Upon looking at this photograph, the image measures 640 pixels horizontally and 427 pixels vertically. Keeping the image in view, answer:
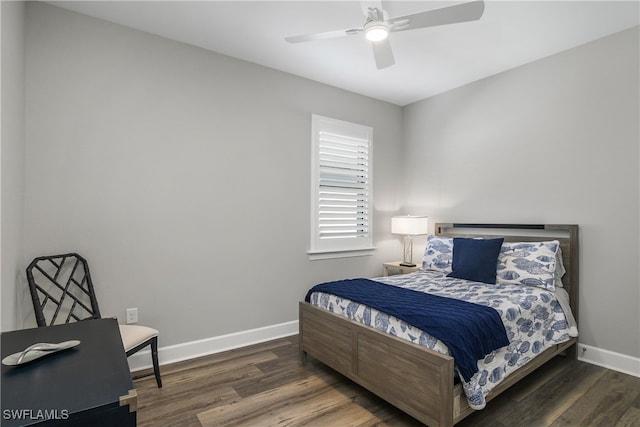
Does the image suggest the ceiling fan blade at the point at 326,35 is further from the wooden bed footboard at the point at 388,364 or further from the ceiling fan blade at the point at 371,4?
the wooden bed footboard at the point at 388,364

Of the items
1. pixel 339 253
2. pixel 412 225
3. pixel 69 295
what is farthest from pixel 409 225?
pixel 69 295

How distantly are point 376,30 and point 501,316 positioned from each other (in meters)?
2.03

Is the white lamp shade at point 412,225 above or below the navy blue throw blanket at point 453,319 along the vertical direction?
above

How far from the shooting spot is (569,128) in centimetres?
313

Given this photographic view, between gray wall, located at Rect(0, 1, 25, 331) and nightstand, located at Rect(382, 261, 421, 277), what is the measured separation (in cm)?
351

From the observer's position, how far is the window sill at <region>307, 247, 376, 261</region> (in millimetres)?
3838

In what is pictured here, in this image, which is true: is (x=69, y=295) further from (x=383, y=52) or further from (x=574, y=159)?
(x=574, y=159)

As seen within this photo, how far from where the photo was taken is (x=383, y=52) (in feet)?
8.04

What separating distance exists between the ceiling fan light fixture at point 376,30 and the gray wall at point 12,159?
200cm

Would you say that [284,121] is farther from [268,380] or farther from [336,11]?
[268,380]

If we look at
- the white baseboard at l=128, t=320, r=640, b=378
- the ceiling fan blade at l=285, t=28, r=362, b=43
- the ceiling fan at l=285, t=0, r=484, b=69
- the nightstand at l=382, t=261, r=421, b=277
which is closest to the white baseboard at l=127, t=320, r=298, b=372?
the white baseboard at l=128, t=320, r=640, b=378

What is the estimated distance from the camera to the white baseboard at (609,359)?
2719mm

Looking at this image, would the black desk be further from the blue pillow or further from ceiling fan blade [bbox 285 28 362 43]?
the blue pillow

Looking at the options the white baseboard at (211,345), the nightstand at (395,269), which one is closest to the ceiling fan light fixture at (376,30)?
the nightstand at (395,269)
